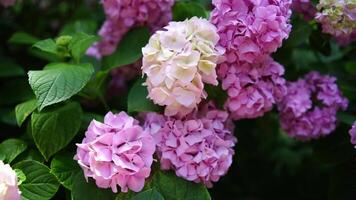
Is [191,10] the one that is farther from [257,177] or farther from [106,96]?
[257,177]

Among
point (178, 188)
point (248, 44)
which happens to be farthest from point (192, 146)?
point (248, 44)

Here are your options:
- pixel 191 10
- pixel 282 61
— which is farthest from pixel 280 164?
pixel 191 10

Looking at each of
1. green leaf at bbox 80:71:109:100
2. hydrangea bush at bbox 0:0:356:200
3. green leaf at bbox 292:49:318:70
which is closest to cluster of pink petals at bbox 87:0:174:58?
hydrangea bush at bbox 0:0:356:200

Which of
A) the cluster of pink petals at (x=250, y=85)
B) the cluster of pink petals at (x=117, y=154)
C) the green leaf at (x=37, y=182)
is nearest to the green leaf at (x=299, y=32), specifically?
the cluster of pink petals at (x=250, y=85)

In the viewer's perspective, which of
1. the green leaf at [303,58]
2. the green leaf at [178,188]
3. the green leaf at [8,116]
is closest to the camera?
the green leaf at [178,188]

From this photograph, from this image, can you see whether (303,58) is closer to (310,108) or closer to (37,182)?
(310,108)

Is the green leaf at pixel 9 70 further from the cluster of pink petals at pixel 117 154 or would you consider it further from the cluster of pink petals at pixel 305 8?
the cluster of pink petals at pixel 305 8
